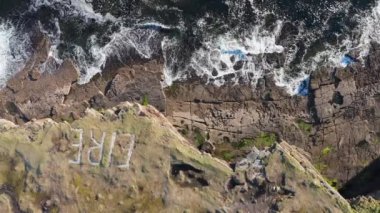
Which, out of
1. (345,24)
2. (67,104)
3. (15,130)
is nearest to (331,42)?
(345,24)

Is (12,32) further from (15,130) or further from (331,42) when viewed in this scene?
(331,42)

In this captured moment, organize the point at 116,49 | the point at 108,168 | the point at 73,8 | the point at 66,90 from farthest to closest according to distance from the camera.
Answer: the point at 73,8 → the point at 116,49 → the point at 66,90 → the point at 108,168

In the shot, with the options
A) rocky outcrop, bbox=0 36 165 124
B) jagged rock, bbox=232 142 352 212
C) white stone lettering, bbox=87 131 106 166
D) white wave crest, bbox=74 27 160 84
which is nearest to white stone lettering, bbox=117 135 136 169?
white stone lettering, bbox=87 131 106 166

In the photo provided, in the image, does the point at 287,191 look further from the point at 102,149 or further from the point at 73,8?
the point at 73,8

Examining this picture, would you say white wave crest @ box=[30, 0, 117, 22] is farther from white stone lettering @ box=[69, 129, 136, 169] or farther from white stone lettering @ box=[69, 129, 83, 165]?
white stone lettering @ box=[69, 129, 136, 169]

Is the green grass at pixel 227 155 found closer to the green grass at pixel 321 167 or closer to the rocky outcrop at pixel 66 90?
the rocky outcrop at pixel 66 90

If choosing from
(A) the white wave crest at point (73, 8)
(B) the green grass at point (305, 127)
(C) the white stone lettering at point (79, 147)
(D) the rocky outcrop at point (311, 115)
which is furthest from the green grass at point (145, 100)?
(B) the green grass at point (305, 127)

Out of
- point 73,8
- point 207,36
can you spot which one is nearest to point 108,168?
point 207,36

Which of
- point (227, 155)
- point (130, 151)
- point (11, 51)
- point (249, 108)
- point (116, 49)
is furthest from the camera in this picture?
point (11, 51)
